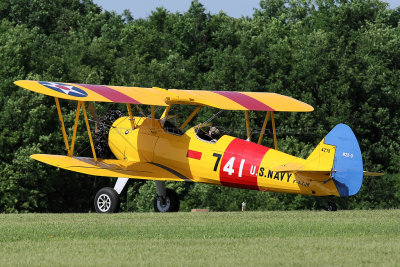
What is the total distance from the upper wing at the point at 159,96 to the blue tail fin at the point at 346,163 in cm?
312

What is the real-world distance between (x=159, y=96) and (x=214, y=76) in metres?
28.2

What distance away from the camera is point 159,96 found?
2205 cm

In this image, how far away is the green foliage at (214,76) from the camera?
43562 mm

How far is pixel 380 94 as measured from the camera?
5047 centimetres

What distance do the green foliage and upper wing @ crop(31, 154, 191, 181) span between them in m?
19.7

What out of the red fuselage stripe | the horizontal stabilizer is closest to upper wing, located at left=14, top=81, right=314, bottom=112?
the red fuselage stripe

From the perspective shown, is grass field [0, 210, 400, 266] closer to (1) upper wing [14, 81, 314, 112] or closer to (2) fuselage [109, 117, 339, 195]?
(2) fuselage [109, 117, 339, 195]

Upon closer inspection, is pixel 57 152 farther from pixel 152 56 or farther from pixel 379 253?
pixel 379 253

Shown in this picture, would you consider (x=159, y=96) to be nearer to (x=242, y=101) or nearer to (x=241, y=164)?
(x=242, y=101)

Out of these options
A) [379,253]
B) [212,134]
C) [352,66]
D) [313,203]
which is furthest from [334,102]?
[379,253]

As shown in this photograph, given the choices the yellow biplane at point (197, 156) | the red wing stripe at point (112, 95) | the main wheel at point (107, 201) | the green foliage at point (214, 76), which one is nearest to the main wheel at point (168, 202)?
the yellow biplane at point (197, 156)

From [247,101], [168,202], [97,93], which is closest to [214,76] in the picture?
[247,101]

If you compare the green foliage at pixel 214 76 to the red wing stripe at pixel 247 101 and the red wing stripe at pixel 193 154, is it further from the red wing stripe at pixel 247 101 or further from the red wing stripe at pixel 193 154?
the red wing stripe at pixel 193 154

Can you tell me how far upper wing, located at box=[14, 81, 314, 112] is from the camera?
67.1 ft
